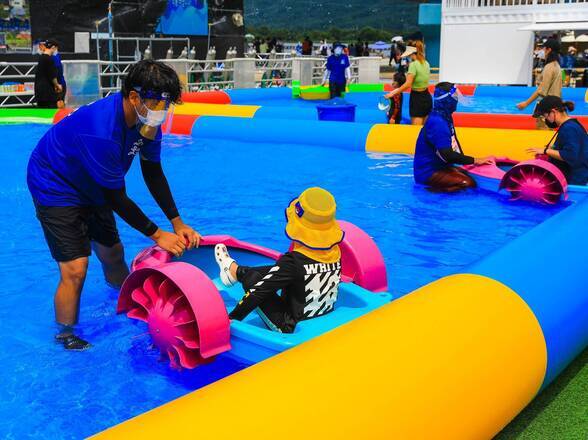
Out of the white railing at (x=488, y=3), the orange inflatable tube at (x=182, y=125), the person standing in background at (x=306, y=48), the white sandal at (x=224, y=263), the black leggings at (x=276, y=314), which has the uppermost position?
the white railing at (x=488, y=3)

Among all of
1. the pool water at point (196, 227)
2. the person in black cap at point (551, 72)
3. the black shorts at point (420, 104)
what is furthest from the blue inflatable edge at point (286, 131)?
the person in black cap at point (551, 72)

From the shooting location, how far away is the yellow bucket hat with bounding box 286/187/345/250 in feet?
10.2

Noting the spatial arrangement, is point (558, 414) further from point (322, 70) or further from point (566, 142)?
point (322, 70)

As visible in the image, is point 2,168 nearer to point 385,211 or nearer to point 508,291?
point 385,211

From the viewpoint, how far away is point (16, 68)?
1655cm

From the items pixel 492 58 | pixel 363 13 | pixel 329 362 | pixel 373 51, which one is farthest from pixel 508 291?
pixel 363 13

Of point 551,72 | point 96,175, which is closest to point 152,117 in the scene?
point 96,175

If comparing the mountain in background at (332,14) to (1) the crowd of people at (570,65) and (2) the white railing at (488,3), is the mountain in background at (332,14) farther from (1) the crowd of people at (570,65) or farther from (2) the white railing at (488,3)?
(2) the white railing at (488,3)

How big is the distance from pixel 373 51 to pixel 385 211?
45.9 metres

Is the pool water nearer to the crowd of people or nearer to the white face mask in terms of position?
the white face mask

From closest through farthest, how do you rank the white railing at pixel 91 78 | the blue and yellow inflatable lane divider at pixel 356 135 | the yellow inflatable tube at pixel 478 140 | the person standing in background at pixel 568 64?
the yellow inflatable tube at pixel 478 140
the blue and yellow inflatable lane divider at pixel 356 135
the white railing at pixel 91 78
the person standing in background at pixel 568 64

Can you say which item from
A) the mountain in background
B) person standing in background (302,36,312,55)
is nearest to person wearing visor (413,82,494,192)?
person standing in background (302,36,312,55)

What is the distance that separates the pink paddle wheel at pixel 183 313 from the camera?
3199 mm

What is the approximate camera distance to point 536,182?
686cm
